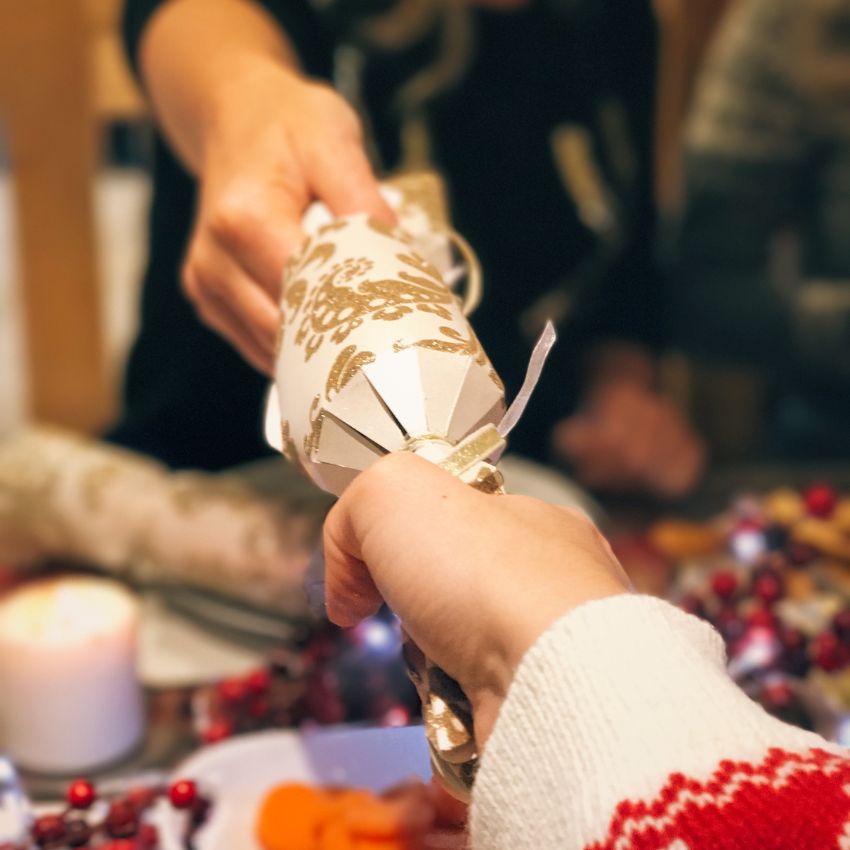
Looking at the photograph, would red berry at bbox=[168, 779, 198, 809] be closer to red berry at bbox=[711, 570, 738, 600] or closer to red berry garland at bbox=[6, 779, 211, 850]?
red berry garland at bbox=[6, 779, 211, 850]

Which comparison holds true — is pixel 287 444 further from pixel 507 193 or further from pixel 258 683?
pixel 507 193

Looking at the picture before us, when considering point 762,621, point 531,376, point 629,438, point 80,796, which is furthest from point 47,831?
point 629,438

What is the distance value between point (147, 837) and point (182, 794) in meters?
0.02

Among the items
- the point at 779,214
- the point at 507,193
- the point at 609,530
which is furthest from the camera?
the point at 779,214

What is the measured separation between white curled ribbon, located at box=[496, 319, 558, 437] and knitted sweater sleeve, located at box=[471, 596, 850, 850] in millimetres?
82

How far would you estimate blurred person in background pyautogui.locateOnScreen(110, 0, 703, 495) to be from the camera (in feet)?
2.73

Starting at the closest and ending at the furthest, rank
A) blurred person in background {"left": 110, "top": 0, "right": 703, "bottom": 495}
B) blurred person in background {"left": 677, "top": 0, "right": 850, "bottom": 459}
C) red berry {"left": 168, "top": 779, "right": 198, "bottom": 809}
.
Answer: red berry {"left": 168, "top": 779, "right": 198, "bottom": 809}
blurred person in background {"left": 110, "top": 0, "right": 703, "bottom": 495}
blurred person in background {"left": 677, "top": 0, "right": 850, "bottom": 459}

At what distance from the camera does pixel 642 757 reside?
0.20 metres

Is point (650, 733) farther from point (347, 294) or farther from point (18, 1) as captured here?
point (18, 1)

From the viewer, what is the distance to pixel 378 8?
0.85 meters

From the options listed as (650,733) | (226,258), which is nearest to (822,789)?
(650,733)

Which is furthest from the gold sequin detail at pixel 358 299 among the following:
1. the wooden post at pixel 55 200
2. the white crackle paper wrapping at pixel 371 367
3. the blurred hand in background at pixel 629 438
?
the wooden post at pixel 55 200

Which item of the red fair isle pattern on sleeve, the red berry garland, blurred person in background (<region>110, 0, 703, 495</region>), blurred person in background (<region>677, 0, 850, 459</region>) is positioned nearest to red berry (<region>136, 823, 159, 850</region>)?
the red berry garland

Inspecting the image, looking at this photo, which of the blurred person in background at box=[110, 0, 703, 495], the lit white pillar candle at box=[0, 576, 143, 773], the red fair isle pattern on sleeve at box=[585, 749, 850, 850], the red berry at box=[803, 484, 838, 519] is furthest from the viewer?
the blurred person in background at box=[110, 0, 703, 495]
